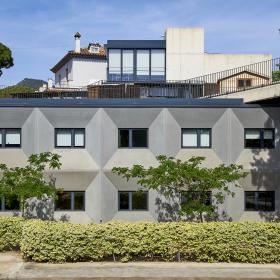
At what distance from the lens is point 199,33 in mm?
48781

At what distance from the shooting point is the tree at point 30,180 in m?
26.5

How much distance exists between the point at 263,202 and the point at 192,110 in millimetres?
6921

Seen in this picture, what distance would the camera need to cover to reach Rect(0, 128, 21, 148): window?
30016 mm

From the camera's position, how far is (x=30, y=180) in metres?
27.2

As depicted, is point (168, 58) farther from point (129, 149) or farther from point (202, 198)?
point (202, 198)

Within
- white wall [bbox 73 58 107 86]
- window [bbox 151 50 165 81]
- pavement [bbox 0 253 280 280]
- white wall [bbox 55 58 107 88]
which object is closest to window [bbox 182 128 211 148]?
pavement [bbox 0 253 280 280]

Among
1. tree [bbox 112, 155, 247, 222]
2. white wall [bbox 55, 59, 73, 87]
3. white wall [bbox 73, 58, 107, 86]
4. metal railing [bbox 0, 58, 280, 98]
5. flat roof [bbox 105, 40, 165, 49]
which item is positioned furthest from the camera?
white wall [bbox 55, 59, 73, 87]

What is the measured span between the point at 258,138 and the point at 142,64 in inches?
737

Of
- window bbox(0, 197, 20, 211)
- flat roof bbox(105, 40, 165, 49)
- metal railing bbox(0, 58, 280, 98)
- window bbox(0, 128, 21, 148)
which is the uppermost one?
flat roof bbox(105, 40, 165, 49)

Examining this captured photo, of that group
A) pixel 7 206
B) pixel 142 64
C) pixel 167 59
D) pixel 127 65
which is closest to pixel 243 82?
pixel 167 59

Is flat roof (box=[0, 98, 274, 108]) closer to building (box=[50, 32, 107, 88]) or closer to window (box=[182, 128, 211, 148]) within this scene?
window (box=[182, 128, 211, 148])

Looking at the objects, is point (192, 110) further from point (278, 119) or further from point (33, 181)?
point (33, 181)

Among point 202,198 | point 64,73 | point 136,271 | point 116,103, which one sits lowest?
point 136,271

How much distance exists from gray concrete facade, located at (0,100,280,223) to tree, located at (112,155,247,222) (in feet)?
3.10
